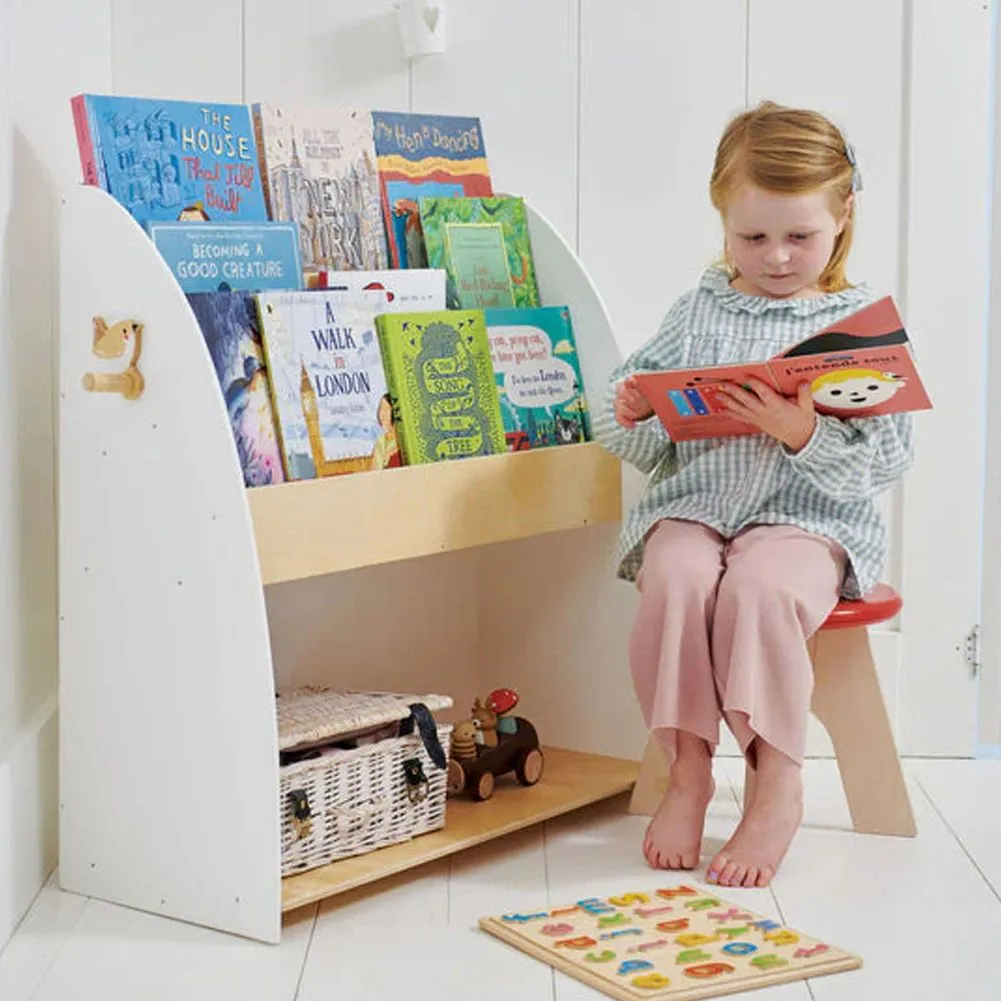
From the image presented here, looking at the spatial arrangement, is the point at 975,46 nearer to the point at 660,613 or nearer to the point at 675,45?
the point at 675,45

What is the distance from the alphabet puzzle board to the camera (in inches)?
59.9

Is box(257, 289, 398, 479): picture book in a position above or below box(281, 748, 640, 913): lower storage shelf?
above

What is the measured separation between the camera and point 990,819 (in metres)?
2.10

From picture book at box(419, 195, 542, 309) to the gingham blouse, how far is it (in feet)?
0.63

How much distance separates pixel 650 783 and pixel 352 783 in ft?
1.43

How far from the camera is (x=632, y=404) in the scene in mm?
2023

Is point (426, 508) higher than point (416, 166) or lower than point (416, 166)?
lower

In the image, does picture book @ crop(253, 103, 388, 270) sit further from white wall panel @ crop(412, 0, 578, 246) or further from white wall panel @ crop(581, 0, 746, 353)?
white wall panel @ crop(581, 0, 746, 353)

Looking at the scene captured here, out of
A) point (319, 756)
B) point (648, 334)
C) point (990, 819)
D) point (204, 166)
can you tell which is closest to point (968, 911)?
point (990, 819)

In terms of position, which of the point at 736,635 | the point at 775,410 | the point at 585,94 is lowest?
the point at 736,635

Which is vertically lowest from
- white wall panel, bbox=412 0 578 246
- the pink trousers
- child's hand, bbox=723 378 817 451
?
the pink trousers

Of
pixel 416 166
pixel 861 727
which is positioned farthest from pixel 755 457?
pixel 416 166

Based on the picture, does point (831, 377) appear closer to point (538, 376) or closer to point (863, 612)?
point (863, 612)

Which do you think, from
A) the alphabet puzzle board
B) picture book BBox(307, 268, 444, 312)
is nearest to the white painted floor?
the alphabet puzzle board
